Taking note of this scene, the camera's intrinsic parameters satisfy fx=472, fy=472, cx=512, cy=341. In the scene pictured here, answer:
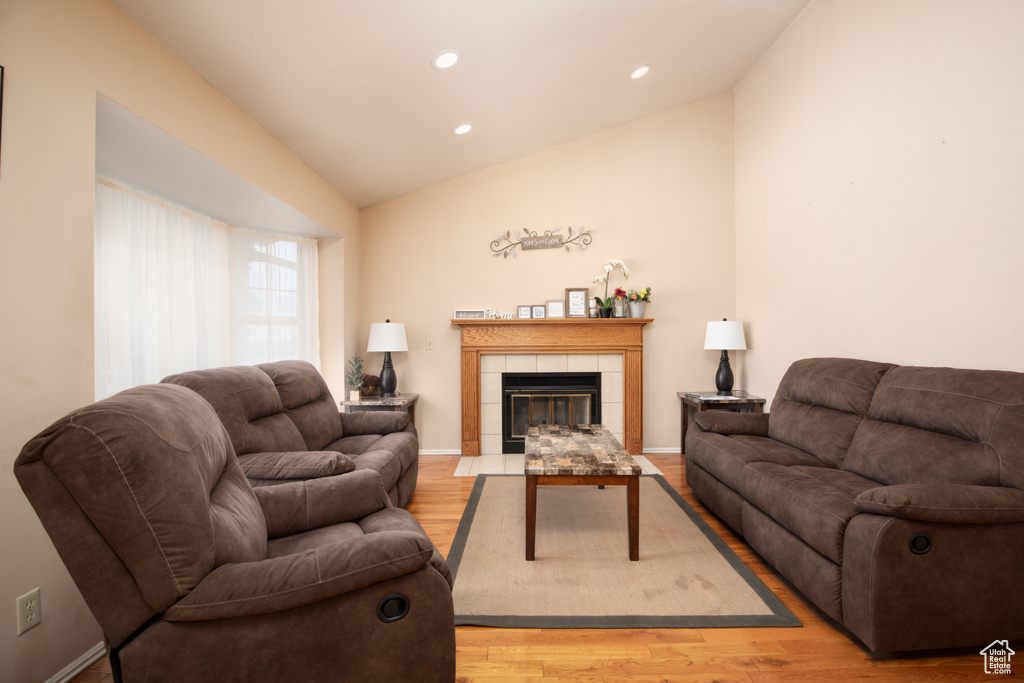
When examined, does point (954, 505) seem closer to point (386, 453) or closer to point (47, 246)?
point (386, 453)

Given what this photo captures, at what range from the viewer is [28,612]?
153cm

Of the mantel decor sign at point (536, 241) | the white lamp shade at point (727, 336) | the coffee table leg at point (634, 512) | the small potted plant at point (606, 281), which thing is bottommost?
the coffee table leg at point (634, 512)

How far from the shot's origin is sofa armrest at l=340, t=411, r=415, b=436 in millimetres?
3416

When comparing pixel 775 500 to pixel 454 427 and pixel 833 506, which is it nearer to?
pixel 833 506

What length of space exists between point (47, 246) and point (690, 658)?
2.71m

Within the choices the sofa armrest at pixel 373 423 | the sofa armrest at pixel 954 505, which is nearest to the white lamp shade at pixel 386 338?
the sofa armrest at pixel 373 423

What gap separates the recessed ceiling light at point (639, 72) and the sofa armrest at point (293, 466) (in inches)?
138

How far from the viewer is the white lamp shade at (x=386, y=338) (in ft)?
14.1

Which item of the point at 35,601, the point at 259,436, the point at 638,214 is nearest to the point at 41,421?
the point at 35,601

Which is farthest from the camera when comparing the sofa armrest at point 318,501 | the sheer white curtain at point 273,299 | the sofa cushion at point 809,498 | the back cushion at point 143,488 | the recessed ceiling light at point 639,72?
the sheer white curtain at point 273,299

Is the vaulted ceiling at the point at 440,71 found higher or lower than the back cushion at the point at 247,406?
higher

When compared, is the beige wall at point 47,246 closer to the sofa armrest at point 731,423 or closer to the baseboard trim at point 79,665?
the baseboard trim at point 79,665

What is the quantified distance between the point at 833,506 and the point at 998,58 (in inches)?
86.8

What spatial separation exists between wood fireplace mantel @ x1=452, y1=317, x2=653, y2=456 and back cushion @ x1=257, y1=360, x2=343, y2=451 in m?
1.51
